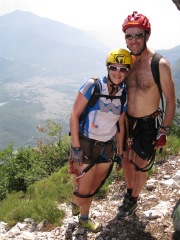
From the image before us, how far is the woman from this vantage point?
4.84 meters

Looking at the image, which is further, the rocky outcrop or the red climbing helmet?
the rocky outcrop

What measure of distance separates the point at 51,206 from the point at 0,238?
130 centimetres

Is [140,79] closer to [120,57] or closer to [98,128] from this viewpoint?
[120,57]

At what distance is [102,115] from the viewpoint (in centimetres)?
495

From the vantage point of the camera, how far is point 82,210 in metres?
5.77

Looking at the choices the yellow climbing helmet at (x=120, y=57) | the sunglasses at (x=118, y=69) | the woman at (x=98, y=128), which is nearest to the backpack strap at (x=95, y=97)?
the woman at (x=98, y=128)

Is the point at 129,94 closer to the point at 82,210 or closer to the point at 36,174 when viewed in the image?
the point at 82,210

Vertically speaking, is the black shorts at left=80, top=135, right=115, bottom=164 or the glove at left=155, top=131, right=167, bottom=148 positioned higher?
→ the glove at left=155, top=131, right=167, bottom=148

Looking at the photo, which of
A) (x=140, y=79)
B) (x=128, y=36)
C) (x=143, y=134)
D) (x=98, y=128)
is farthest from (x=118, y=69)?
(x=143, y=134)

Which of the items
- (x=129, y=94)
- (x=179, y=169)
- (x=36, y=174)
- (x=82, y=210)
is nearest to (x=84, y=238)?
(x=82, y=210)

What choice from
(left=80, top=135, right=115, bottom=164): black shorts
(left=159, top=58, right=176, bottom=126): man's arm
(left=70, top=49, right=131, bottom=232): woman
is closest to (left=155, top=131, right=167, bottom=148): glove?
(left=159, top=58, right=176, bottom=126): man's arm

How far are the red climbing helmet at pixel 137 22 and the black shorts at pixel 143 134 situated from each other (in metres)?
1.63

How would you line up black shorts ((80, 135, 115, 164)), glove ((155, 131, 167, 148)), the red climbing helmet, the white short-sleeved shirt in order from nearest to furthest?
the white short-sleeved shirt, the red climbing helmet, black shorts ((80, 135, 115, 164)), glove ((155, 131, 167, 148))

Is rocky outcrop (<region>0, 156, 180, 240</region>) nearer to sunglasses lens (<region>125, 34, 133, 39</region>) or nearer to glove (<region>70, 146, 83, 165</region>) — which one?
glove (<region>70, 146, 83, 165</region>)
